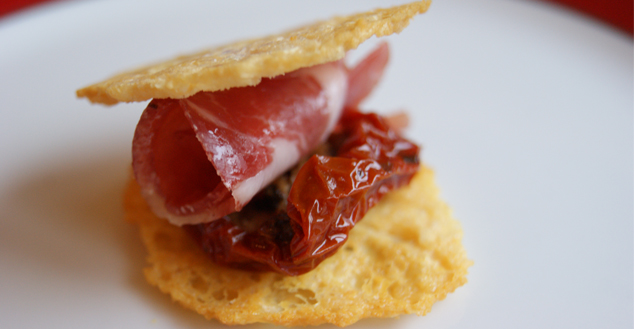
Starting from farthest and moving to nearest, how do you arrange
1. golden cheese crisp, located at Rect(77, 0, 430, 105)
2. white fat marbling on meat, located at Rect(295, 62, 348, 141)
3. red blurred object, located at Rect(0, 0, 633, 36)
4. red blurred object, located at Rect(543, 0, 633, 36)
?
red blurred object, located at Rect(543, 0, 633, 36), red blurred object, located at Rect(0, 0, 633, 36), white fat marbling on meat, located at Rect(295, 62, 348, 141), golden cheese crisp, located at Rect(77, 0, 430, 105)

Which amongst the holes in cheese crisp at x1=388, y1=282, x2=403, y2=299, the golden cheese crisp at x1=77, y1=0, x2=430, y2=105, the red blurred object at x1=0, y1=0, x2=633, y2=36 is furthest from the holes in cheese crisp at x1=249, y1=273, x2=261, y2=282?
the red blurred object at x1=0, y1=0, x2=633, y2=36

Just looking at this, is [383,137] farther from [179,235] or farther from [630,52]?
[630,52]

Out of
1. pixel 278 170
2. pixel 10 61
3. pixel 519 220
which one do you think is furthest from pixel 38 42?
pixel 519 220

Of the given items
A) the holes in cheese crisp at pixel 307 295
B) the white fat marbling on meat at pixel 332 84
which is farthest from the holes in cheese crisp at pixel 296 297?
the white fat marbling on meat at pixel 332 84

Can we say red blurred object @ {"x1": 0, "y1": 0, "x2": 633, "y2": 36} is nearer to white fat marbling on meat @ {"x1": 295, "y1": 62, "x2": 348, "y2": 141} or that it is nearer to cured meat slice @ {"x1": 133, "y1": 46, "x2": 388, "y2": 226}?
white fat marbling on meat @ {"x1": 295, "y1": 62, "x2": 348, "y2": 141}

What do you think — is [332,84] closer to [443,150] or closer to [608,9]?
[443,150]

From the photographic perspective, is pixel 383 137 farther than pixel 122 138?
No
